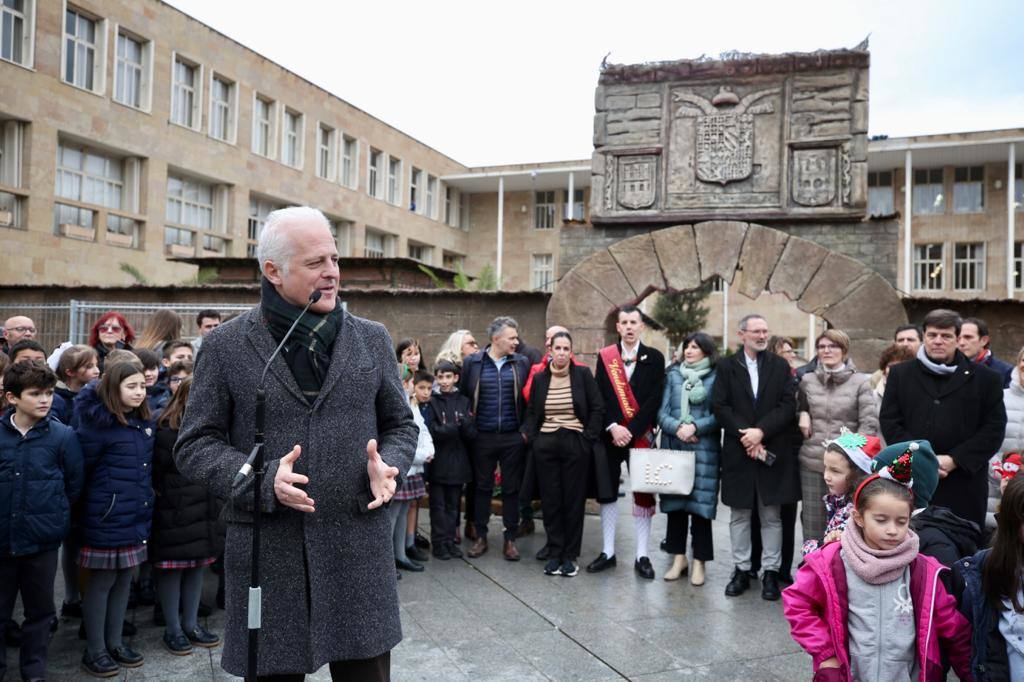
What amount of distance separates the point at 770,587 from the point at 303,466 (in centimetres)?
438

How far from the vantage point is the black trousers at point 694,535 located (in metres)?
5.84

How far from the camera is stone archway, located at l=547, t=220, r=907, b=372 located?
29.4ft

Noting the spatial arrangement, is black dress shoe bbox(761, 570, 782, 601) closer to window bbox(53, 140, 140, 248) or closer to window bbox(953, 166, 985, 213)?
window bbox(53, 140, 140, 248)

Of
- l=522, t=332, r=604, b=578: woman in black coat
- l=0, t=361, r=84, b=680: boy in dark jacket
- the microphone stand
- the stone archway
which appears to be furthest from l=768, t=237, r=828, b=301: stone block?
the microphone stand

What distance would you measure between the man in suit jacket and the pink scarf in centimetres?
257

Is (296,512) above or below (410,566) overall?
above

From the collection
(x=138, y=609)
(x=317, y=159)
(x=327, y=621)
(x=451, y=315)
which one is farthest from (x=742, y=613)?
(x=317, y=159)

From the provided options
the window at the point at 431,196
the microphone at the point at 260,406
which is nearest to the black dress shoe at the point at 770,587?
the microphone at the point at 260,406

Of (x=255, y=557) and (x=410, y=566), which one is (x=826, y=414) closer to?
(x=410, y=566)

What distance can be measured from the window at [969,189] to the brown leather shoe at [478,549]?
30.3 m

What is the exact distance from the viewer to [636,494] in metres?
6.07

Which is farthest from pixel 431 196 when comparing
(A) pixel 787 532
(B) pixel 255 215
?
(A) pixel 787 532

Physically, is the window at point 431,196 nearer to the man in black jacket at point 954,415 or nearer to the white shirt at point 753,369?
the white shirt at point 753,369

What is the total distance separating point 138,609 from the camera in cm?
506
